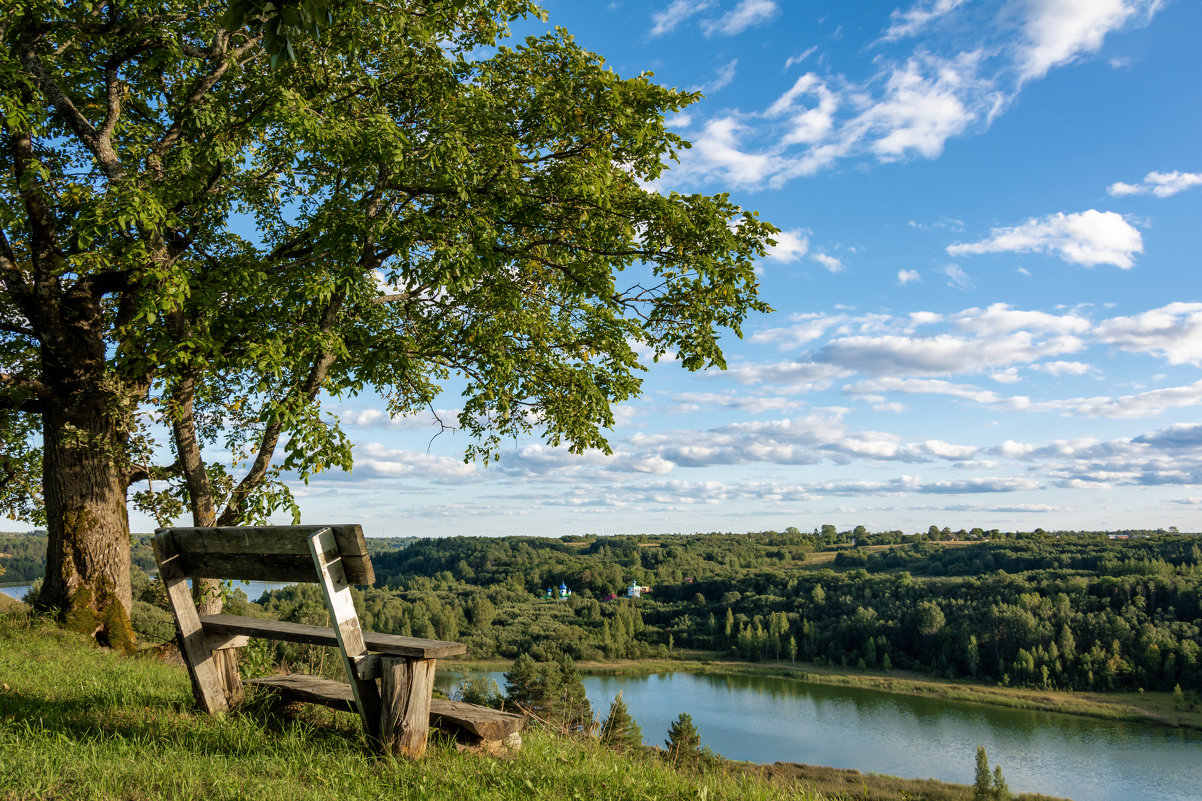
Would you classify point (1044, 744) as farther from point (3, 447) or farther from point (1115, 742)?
point (3, 447)

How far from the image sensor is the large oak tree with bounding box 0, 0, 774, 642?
7352mm

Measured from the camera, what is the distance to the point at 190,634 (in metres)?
4.53

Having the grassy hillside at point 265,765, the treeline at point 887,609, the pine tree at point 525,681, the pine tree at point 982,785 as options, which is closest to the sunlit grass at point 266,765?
the grassy hillside at point 265,765

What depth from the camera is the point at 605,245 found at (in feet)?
29.6

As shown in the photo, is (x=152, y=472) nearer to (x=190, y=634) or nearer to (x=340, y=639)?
(x=190, y=634)

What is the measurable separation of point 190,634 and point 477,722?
2.06 metres

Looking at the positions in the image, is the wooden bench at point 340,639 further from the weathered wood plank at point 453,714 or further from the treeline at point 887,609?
the treeline at point 887,609

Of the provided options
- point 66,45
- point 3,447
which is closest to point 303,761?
point 66,45

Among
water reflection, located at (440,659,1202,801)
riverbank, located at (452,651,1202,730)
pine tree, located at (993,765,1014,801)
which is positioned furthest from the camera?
riverbank, located at (452,651,1202,730)

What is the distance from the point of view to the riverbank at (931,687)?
285ft

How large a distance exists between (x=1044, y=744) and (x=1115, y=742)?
26.3 feet

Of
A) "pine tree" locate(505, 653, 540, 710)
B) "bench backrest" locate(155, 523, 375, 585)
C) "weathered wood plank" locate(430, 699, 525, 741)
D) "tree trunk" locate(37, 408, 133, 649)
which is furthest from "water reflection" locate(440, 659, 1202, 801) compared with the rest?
"weathered wood plank" locate(430, 699, 525, 741)

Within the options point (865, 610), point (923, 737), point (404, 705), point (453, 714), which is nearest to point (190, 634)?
point (404, 705)

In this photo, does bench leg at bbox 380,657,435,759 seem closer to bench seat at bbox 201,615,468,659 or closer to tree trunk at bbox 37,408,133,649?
bench seat at bbox 201,615,468,659
